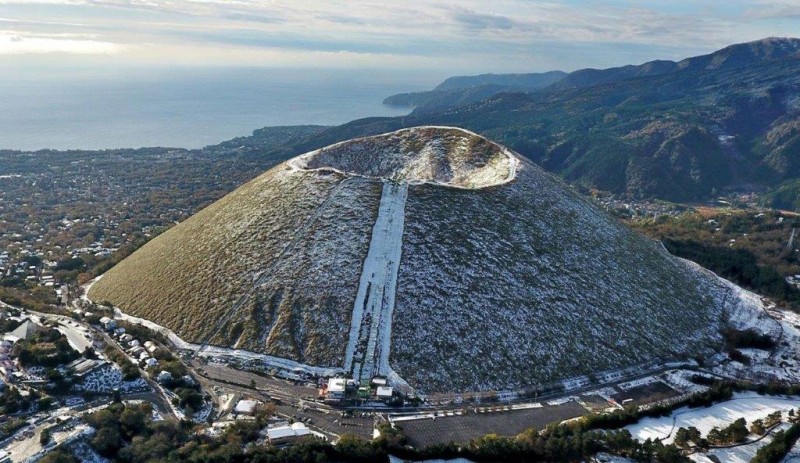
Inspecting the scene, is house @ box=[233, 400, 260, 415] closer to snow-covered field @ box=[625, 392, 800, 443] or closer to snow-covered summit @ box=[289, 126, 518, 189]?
snow-covered field @ box=[625, 392, 800, 443]

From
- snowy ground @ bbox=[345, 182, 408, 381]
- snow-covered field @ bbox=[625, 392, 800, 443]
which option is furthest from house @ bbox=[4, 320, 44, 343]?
snow-covered field @ bbox=[625, 392, 800, 443]

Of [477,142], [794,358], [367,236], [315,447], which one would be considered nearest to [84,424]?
[315,447]

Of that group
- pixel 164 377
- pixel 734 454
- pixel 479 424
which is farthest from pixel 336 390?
pixel 734 454

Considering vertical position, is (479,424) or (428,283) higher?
(428,283)

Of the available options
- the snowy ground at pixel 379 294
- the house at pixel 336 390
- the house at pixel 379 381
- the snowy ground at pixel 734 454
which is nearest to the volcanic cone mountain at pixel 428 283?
the snowy ground at pixel 379 294

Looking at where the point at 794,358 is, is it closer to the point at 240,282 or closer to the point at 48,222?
the point at 240,282

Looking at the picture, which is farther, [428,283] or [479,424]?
[428,283]

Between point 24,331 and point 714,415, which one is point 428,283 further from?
point 24,331
